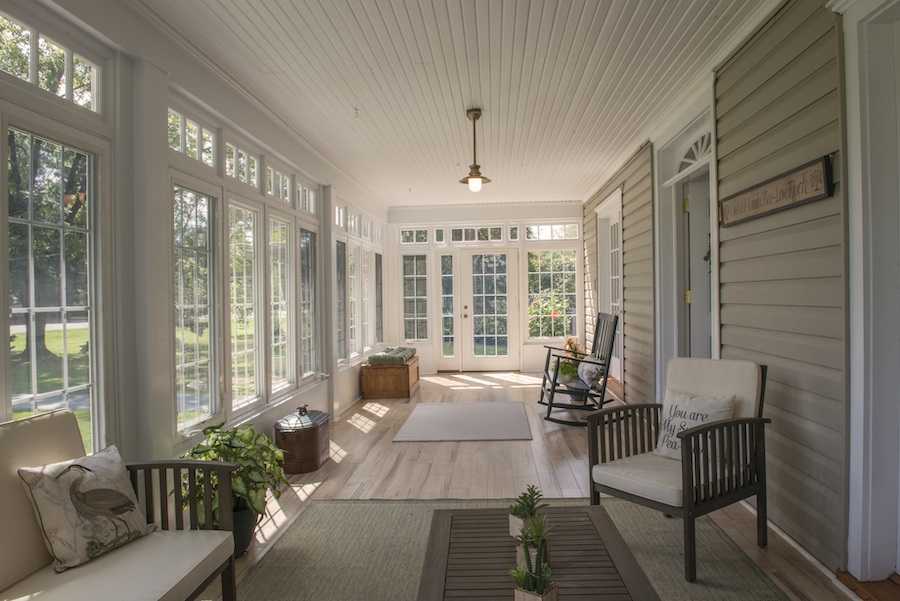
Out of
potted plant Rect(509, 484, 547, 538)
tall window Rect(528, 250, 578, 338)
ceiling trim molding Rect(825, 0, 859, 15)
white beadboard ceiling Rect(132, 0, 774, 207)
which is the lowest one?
potted plant Rect(509, 484, 547, 538)

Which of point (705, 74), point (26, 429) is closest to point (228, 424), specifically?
point (26, 429)

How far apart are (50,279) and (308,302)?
2954 millimetres

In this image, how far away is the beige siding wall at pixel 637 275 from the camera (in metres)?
4.87

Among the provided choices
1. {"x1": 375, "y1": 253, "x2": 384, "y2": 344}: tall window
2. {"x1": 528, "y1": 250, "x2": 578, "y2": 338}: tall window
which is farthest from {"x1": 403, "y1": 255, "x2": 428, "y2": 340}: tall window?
{"x1": 528, "y1": 250, "x2": 578, "y2": 338}: tall window

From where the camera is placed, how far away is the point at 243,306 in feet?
12.4

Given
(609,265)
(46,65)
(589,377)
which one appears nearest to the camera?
(46,65)

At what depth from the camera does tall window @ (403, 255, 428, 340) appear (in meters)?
8.54

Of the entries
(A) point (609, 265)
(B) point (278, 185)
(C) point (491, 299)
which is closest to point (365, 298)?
(C) point (491, 299)

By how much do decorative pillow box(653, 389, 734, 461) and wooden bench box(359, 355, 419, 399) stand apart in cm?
413

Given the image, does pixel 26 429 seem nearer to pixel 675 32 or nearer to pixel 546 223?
pixel 675 32

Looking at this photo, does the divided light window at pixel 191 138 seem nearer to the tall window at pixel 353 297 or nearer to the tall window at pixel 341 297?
the tall window at pixel 341 297

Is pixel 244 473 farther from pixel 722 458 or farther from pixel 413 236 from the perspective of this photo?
pixel 413 236

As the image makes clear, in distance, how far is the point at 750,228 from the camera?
2951 mm

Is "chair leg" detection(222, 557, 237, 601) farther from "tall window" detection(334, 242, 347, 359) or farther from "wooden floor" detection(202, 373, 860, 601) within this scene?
"tall window" detection(334, 242, 347, 359)
